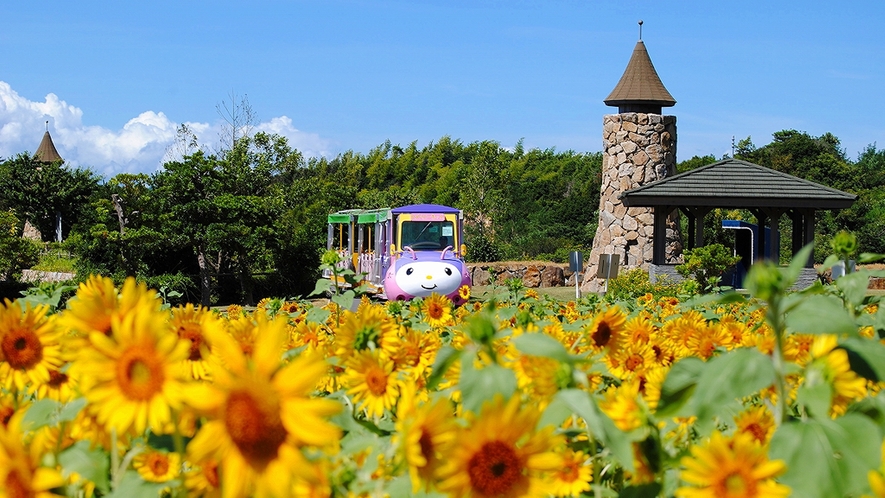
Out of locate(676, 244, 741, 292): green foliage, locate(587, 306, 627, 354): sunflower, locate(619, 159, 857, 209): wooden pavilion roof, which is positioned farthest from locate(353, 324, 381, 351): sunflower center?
locate(619, 159, 857, 209): wooden pavilion roof

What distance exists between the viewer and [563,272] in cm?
2633

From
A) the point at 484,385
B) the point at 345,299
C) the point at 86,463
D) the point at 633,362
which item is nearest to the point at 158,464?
the point at 86,463

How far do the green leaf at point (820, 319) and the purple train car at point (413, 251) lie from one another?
14.6 metres

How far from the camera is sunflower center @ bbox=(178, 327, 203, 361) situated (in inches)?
60.1

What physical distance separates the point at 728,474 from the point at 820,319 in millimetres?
219

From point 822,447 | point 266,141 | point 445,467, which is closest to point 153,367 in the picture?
point 445,467

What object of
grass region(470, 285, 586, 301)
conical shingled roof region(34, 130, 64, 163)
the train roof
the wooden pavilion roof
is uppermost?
conical shingled roof region(34, 130, 64, 163)

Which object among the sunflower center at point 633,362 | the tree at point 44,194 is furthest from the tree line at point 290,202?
the sunflower center at point 633,362

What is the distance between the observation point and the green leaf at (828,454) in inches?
41.7

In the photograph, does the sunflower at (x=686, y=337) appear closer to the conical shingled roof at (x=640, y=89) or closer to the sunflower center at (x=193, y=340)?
the sunflower center at (x=193, y=340)

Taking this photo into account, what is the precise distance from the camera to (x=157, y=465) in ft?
4.43

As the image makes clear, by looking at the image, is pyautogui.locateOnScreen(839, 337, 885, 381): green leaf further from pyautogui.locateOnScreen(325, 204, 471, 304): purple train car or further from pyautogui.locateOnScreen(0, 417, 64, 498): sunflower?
pyautogui.locateOnScreen(325, 204, 471, 304): purple train car

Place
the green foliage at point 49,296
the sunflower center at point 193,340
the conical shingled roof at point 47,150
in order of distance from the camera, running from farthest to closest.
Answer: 1. the conical shingled roof at point 47,150
2. the green foliage at point 49,296
3. the sunflower center at point 193,340

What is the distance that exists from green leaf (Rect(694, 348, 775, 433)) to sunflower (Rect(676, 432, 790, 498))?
0.05 meters
